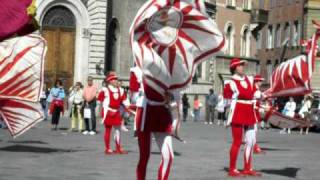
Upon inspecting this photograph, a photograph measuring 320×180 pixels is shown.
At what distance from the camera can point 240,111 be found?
522 inches

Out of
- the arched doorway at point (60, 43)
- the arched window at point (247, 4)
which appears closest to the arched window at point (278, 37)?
the arched window at point (247, 4)

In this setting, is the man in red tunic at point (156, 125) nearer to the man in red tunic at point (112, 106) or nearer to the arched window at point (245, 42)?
the man in red tunic at point (112, 106)

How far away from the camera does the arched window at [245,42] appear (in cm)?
6631

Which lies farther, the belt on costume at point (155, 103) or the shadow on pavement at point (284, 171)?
the shadow on pavement at point (284, 171)

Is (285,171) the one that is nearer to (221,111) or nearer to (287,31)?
(221,111)

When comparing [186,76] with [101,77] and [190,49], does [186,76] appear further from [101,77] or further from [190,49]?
[101,77]

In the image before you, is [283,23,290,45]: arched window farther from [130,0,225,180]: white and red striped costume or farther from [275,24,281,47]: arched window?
[130,0,225,180]: white and red striped costume

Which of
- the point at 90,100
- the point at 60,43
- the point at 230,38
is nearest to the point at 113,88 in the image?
the point at 90,100

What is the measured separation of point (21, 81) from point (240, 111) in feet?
14.6

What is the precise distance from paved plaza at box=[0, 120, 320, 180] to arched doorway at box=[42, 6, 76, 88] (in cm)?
1993

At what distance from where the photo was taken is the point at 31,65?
10672mm

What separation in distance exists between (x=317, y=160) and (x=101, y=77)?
25382mm

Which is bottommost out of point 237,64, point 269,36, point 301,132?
point 301,132

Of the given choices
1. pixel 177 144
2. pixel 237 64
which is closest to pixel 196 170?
pixel 237 64
